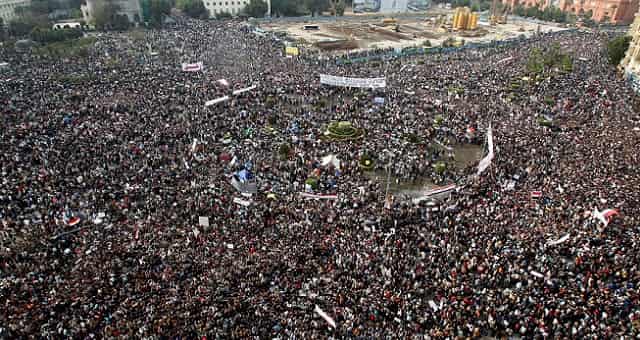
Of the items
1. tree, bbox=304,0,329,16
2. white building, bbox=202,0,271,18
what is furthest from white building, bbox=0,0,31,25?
tree, bbox=304,0,329,16

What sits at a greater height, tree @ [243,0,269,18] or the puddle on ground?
tree @ [243,0,269,18]

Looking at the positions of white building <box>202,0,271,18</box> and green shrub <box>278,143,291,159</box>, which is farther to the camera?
white building <box>202,0,271,18</box>

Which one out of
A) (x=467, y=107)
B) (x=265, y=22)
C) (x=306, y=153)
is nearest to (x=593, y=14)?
(x=265, y=22)

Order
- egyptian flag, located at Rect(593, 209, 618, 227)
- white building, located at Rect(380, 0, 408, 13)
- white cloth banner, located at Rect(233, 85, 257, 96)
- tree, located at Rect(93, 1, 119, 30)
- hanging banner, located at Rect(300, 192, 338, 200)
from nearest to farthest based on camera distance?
egyptian flag, located at Rect(593, 209, 618, 227) < hanging banner, located at Rect(300, 192, 338, 200) < white cloth banner, located at Rect(233, 85, 257, 96) < tree, located at Rect(93, 1, 119, 30) < white building, located at Rect(380, 0, 408, 13)

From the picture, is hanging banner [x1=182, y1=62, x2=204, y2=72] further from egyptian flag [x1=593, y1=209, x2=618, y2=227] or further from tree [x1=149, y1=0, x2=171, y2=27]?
egyptian flag [x1=593, y1=209, x2=618, y2=227]

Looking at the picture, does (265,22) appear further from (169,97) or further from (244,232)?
(244,232)

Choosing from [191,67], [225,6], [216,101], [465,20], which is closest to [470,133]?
[216,101]

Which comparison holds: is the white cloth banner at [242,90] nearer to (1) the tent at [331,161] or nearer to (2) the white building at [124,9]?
(1) the tent at [331,161]

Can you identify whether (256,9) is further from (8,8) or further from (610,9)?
(610,9)
